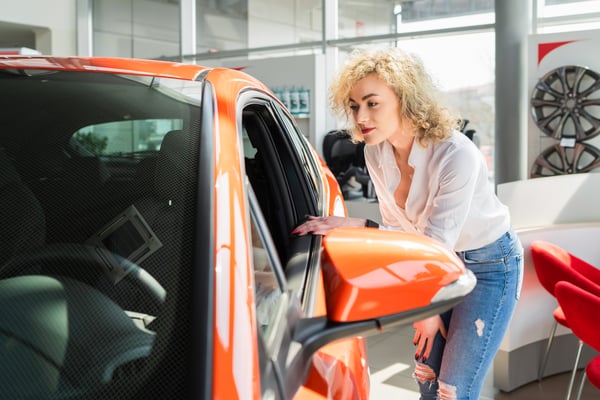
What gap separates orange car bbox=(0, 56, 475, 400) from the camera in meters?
0.76

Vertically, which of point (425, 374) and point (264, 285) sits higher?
point (264, 285)

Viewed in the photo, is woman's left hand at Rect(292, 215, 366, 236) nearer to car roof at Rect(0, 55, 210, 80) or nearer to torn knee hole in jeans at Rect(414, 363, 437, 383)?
car roof at Rect(0, 55, 210, 80)

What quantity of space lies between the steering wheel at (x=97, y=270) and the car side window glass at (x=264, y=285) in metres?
0.15

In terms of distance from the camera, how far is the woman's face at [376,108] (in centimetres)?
171

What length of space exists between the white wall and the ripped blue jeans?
9.63 meters

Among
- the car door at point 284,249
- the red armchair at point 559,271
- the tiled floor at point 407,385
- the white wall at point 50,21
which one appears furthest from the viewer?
the white wall at point 50,21

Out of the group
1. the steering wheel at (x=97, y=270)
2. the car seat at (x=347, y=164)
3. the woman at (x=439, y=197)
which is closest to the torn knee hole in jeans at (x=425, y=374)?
the woman at (x=439, y=197)

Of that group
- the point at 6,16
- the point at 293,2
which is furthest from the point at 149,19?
the point at 293,2

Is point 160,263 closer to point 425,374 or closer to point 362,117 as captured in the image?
point 362,117

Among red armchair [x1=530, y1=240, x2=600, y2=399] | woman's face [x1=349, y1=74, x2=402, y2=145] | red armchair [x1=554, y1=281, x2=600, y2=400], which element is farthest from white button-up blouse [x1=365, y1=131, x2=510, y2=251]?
red armchair [x1=530, y1=240, x2=600, y2=399]

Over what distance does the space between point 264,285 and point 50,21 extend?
1078 cm

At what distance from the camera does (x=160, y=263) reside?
0.86 m

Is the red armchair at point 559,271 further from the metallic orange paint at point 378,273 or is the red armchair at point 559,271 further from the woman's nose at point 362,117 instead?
the metallic orange paint at point 378,273

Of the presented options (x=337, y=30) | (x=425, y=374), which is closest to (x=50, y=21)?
(x=337, y=30)
